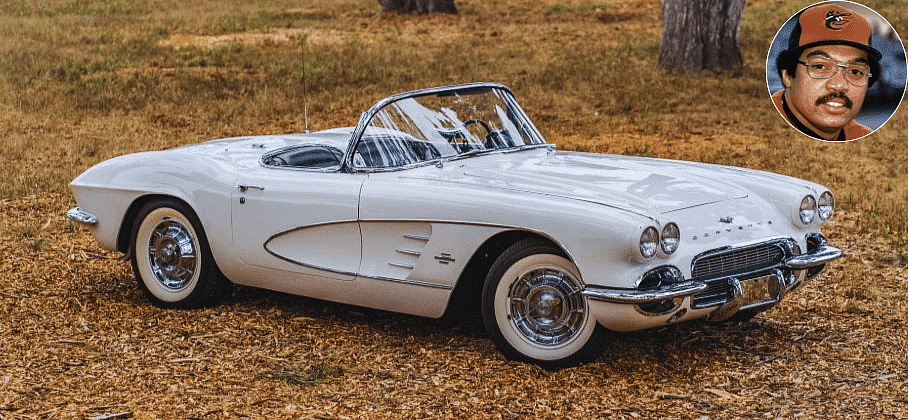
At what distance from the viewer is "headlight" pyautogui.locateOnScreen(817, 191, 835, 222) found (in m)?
5.98

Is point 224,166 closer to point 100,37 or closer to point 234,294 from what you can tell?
point 234,294

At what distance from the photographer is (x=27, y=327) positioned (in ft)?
21.1

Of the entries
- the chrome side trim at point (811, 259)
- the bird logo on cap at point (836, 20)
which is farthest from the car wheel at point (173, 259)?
the bird logo on cap at point (836, 20)

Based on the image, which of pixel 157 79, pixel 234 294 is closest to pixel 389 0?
pixel 157 79

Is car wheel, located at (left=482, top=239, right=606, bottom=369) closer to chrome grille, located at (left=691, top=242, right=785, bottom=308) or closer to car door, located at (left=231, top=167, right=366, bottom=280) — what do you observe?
chrome grille, located at (left=691, top=242, right=785, bottom=308)

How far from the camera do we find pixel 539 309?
5441 mm

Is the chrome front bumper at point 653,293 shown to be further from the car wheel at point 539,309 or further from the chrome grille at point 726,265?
the car wheel at point 539,309

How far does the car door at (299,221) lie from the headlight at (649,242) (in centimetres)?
152

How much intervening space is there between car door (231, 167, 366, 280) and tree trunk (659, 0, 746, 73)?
10328 millimetres

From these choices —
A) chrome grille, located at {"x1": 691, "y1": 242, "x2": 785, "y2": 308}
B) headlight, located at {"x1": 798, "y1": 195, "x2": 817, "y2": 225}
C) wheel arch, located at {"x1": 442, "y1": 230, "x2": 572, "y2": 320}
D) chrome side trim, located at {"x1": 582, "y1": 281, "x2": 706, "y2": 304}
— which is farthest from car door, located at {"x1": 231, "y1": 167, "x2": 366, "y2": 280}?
headlight, located at {"x1": 798, "y1": 195, "x2": 817, "y2": 225}

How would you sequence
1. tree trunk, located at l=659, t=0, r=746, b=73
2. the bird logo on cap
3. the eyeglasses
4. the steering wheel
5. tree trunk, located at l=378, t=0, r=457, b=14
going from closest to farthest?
the steering wheel → the eyeglasses → the bird logo on cap → tree trunk, located at l=659, t=0, r=746, b=73 → tree trunk, located at l=378, t=0, r=457, b=14

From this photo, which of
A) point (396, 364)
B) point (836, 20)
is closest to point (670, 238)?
point (396, 364)

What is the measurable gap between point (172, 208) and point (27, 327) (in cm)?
99

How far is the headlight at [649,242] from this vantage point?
511 cm
